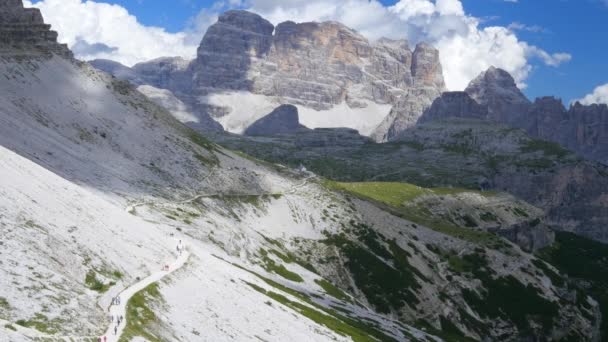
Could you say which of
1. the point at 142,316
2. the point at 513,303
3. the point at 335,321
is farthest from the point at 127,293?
the point at 513,303

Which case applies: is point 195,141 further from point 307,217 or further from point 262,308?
point 262,308

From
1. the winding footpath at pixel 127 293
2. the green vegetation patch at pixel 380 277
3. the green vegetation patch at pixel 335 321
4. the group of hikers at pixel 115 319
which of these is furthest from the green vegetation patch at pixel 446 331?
the group of hikers at pixel 115 319

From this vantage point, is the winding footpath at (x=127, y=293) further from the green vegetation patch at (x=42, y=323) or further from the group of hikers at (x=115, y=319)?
the green vegetation patch at (x=42, y=323)

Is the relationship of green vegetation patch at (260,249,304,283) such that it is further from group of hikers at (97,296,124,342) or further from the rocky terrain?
group of hikers at (97,296,124,342)

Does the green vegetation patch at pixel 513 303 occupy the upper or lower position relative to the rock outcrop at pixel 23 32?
lower

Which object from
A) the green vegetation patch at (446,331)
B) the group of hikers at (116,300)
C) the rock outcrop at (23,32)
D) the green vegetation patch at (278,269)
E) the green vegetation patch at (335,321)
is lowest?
the green vegetation patch at (446,331)

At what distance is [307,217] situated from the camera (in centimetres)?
16775

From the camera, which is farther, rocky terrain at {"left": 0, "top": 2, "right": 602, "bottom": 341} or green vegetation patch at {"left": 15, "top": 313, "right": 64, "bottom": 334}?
rocky terrain at {"left": 0, "top": 2, "right": 602, "bottom": 341}

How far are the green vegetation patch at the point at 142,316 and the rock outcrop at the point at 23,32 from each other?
392ft

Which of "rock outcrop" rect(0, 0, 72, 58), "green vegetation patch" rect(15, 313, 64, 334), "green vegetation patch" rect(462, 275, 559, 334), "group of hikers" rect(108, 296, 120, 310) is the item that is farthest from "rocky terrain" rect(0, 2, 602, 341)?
"rock outcrop" rect(0, 0, 72, 58)

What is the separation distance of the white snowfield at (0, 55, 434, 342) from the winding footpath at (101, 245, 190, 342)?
0.80 ft

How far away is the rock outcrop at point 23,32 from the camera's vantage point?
162m

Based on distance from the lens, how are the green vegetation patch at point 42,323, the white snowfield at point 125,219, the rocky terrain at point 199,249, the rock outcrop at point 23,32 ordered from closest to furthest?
the green vegetation patch at point 42,323 < the white snowfield at point 125,219 < the rocky terrain at point 199,249 < the rock outcrop at point 23,32

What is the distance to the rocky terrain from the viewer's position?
5506 centimetres
